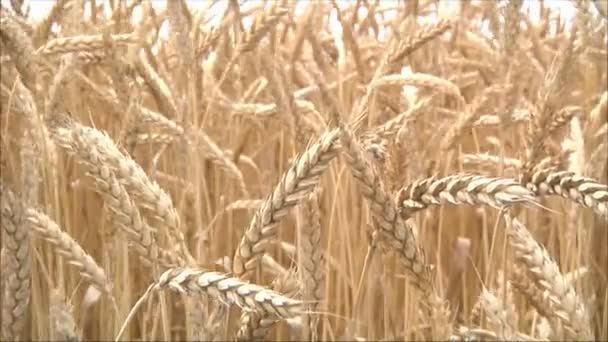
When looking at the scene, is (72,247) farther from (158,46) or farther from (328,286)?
(158,46)

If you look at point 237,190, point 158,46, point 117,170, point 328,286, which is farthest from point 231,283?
point 158,46

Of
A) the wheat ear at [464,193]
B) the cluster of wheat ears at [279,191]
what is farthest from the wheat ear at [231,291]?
the wheat ear at [464,193]

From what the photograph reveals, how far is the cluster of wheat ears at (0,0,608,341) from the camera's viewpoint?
2.02 ft

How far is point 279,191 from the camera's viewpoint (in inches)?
22.8

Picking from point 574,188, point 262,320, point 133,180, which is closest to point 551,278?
point 574,188

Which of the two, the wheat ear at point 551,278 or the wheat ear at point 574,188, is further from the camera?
the wheat ear at point 551,278

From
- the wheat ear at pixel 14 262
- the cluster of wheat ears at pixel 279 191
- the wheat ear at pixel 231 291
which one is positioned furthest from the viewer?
the wheat ear at pixel 14 262

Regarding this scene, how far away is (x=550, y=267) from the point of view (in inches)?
29.4

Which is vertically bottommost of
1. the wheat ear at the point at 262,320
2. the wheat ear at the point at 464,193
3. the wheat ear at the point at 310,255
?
the wheat ear at the point at 262,320

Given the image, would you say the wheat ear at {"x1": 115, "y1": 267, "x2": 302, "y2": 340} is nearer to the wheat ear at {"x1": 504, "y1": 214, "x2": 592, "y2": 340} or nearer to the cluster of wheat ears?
the cluster of wheat ears

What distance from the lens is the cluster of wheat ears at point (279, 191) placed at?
2.02ft

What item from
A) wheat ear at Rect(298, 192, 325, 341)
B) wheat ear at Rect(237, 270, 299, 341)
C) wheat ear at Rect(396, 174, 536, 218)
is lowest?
wheat ear at Rect(237, 270, 299, 341)

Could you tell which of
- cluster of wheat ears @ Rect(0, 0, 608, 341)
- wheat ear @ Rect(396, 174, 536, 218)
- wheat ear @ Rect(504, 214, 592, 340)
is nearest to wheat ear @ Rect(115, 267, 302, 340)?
cluster of wheat ears @ Rect(0, 0, 608, 341)

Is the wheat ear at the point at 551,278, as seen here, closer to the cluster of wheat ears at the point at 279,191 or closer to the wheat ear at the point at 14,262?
the cluster of wheat ears at the point at 279,191
